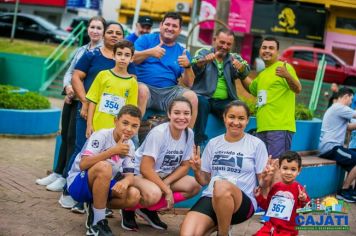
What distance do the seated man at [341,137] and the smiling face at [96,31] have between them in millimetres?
3419

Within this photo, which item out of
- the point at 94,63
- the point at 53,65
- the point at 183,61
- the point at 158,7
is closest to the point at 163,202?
the point at 94,63

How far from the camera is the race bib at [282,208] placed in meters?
5.96

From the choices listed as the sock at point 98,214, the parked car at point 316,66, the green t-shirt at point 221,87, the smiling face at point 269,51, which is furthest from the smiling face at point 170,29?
the parked car at point 316,66

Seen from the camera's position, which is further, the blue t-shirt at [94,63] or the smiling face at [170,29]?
the smiling face at [170,29]

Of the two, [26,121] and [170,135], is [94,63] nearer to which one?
[170,135]

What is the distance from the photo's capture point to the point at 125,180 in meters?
5.82

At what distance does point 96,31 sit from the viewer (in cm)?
729

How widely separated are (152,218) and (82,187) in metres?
0.88

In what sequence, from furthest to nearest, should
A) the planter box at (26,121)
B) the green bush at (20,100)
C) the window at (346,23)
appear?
the window at (346,23) < the green bush at (20,100) < the planter box at (26,121)

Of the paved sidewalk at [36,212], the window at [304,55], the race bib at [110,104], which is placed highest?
the window at [304,55]

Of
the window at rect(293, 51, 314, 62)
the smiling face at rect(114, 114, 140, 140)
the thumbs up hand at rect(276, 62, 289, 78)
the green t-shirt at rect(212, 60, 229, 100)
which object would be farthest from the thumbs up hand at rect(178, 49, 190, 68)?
the window at rect(293, 51, 314, 62)

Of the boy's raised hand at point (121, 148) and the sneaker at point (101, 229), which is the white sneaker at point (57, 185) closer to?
the sneaker at point (101, 229)

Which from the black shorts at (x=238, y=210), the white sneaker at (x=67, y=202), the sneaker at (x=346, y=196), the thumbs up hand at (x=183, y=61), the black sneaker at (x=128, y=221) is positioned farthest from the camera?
the sneaker at (x=346, y=196)

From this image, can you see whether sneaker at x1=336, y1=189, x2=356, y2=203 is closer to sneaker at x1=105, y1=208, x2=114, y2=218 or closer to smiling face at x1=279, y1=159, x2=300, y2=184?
smiling face at x1=279, y1=159, x2=300, y2=184
